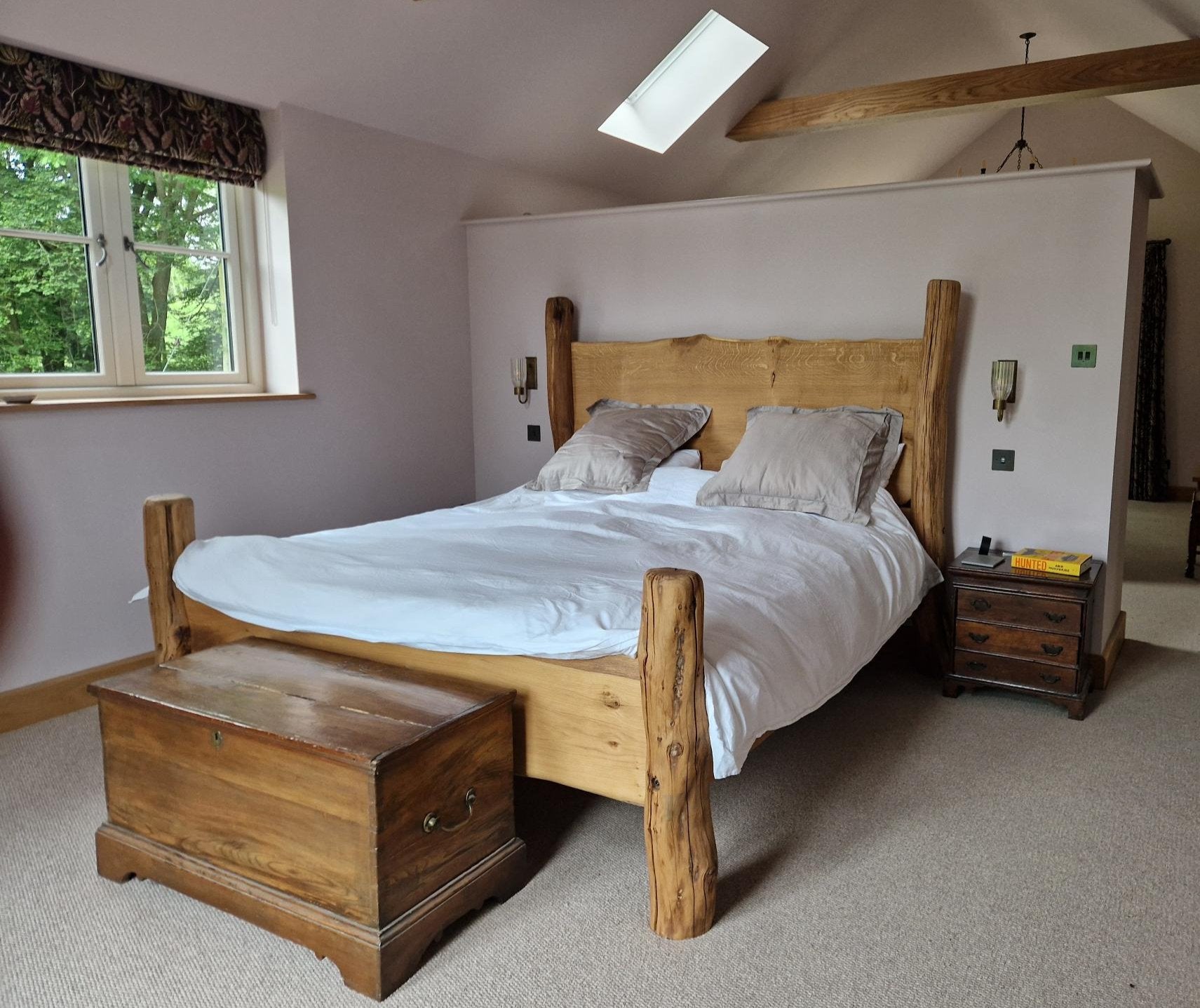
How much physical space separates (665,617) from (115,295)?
8.45ft

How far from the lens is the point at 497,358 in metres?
4.63

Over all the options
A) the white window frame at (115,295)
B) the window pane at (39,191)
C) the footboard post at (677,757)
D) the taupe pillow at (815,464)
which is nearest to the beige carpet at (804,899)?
the footboard post at (677,757)

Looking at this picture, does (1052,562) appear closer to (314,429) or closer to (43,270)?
(314,429)

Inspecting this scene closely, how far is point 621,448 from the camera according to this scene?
382cm

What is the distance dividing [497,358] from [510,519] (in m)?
1.49

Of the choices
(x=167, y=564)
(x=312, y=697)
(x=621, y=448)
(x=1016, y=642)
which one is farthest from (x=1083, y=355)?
(x=167, y=564)

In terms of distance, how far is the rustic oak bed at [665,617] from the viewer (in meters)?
1.87

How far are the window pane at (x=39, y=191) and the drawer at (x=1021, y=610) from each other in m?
A: 3.29

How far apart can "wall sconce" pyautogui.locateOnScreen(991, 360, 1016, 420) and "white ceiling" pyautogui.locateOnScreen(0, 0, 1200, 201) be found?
189 cm

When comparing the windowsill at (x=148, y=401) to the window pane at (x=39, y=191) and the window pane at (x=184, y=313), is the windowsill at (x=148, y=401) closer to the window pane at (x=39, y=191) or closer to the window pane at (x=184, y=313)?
the window pane at (x=184, y=313)

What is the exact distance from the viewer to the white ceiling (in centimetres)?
312

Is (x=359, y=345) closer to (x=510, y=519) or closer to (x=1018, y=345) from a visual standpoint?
(x=510, y=519)

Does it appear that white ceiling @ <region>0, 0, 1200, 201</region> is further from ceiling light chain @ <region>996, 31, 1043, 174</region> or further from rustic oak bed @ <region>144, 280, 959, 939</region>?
rustic oak bed @ <region>144, 280, 959, 939</region>

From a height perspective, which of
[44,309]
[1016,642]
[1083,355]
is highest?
[44,309]
